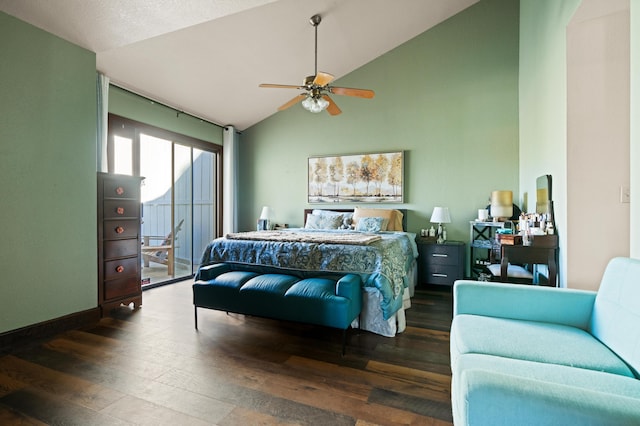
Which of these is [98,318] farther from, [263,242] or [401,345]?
[401,345]

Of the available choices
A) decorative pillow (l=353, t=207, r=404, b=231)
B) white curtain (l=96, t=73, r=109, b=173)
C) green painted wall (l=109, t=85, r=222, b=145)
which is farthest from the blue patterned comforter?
green painted wall (l=109, t=85, r=222, b=145)

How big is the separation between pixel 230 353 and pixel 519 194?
4117mm

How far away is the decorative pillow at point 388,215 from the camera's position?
450 cm

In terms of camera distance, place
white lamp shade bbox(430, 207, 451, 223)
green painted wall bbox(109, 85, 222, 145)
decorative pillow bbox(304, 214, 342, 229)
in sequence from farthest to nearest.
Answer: decorative pillow bbox(304, 214, 342, 229)
white lamp shade bbox(430, 207, 451, 223)
green painted wall bbox(109, 85, 222, 145)

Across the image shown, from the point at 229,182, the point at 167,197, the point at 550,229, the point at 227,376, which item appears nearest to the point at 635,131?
the point at 550,229

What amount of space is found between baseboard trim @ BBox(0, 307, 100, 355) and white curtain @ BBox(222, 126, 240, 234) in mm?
2738

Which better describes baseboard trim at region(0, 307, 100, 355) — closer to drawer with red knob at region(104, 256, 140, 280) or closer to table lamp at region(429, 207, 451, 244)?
drawer with red knob at region(104, 256, 140, 280)

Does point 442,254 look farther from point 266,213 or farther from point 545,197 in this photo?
point 266,213

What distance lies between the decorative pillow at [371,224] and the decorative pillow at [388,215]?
0.49 feet

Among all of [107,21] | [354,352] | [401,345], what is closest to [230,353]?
[354,352]

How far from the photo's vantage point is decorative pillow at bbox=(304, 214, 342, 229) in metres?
4.66

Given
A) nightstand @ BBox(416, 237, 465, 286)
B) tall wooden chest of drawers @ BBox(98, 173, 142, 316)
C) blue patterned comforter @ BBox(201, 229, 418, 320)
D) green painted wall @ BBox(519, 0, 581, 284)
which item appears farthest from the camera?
nightstand @ BBox(416, 237, 465, 286)

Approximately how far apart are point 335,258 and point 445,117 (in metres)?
3.13

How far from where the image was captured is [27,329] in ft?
8.29
